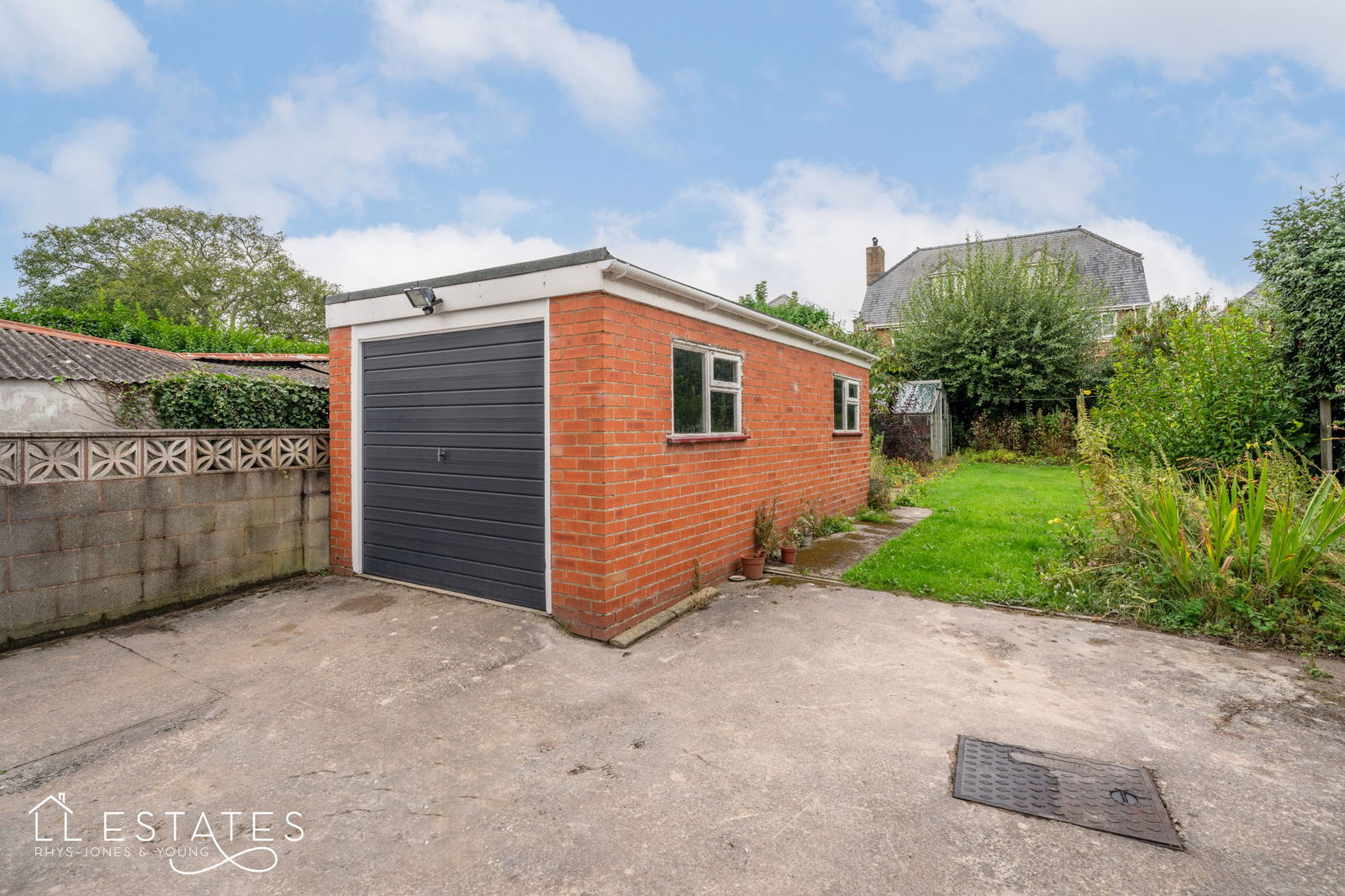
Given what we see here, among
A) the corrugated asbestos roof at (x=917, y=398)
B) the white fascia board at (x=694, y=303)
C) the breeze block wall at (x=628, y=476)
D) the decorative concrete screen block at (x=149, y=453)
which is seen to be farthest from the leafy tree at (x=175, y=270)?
the breeze block wall at (x=628, y=476)

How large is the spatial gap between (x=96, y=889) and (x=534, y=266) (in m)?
4.06

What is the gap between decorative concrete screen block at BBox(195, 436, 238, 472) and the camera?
5.23m

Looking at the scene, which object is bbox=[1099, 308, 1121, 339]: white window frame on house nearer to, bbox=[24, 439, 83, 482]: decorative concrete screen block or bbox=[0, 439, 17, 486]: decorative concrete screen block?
bbox=[24, 439, 83, 482]: decorative concrete screen block

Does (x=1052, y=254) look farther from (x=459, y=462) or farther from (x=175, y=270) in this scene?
(x=175, y=270)

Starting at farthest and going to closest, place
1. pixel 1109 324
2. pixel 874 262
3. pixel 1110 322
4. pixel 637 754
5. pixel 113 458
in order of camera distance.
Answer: pixel 874 262, pixel 1109 324, pixel 1110 322, pixel 113 458, pixel 637 754

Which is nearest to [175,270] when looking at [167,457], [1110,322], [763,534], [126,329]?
[126,329]

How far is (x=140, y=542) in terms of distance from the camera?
483 centimetres

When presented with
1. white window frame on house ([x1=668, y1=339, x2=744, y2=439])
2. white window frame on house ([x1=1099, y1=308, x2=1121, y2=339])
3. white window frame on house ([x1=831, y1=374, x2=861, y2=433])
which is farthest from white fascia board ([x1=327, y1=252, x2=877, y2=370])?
white window frame on house ([x1=1099, y1=308, x2=1121, y2=339])

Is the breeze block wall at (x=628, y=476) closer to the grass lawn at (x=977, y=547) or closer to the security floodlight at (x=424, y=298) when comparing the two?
the security floodlight at (x=424, y=298)

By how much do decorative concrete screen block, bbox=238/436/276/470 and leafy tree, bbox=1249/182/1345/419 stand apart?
9.90 m

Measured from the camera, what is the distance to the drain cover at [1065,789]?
244 cm

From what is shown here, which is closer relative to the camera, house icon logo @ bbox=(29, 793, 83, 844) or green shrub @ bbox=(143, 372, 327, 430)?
house icon logo @ bbox=(29, 793, 83, 844)

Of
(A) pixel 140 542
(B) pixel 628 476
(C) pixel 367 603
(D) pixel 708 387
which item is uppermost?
(D) pixel 708 387

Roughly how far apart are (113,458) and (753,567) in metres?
5.46
